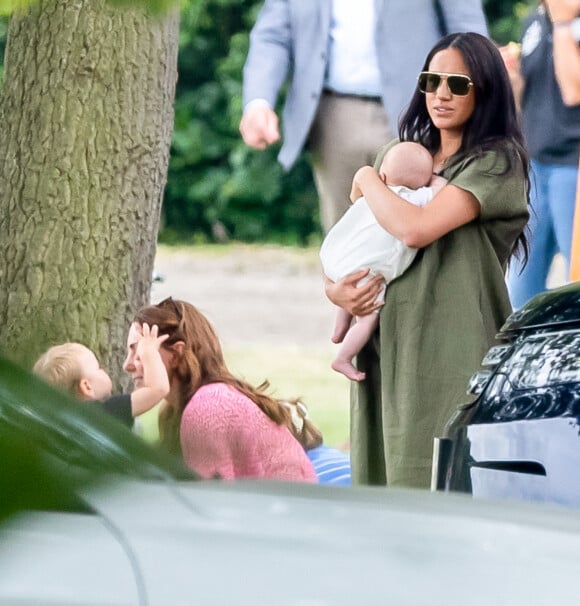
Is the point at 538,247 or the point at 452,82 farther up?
the point at 452,82

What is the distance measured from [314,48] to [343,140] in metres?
0.36

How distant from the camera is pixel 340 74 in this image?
6.43 m

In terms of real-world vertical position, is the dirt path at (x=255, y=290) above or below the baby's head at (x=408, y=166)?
below

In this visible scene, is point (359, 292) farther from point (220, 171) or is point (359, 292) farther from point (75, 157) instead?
point (220, 171)

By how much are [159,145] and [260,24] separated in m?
0.90

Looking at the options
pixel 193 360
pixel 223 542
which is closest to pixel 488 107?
pixel 193 360

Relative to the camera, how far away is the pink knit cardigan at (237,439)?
16.7 ft

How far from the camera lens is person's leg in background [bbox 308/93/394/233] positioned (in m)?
6.36

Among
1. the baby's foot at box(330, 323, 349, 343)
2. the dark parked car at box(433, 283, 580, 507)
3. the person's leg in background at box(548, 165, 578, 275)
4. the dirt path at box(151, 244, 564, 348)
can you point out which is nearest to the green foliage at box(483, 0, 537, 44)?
the dirt path at box(151, 244, 564, 348)

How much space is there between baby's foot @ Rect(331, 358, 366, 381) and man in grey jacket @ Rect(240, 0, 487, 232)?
1.11 m

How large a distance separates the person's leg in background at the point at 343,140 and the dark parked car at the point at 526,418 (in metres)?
2.25

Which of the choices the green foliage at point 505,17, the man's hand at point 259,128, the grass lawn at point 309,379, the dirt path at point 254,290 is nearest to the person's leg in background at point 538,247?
the man's hand at point 259,128

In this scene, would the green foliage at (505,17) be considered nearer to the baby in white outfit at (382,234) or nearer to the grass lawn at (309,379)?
the grass lawn at (309,379)

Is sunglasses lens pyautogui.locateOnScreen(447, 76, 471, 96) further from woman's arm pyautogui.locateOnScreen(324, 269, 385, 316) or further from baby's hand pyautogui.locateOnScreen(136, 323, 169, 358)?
baby's hand pyautogui.locateOnScreen(136, 323, 169, 358)
